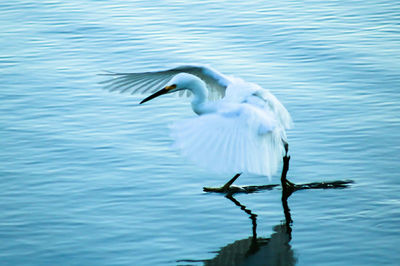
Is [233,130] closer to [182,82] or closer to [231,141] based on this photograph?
[231,141]

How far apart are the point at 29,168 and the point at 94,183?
742 mm

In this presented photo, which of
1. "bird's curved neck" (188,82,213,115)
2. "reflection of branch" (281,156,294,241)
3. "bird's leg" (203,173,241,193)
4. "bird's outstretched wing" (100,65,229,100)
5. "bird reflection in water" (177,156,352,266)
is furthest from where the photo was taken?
"bird's outstretched wing" (100,65,229,100)

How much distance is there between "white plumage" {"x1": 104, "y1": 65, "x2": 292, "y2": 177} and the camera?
5578 mm

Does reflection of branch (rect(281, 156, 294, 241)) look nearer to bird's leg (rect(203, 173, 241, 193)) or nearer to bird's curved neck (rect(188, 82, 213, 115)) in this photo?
bird's leg (rect(203, 173, 241, 193))

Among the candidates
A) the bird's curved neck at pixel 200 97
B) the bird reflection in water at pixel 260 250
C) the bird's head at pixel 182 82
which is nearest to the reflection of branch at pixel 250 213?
the bird reflection in water at pixel 260 250

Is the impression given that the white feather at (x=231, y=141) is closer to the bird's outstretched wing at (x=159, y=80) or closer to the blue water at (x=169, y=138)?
the blue water at (x=169, y=138)

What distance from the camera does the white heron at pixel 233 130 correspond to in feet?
18.3

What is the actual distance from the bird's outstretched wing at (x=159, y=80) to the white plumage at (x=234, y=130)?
15 centimetres

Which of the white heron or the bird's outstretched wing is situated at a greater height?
the bird's outstretched wing

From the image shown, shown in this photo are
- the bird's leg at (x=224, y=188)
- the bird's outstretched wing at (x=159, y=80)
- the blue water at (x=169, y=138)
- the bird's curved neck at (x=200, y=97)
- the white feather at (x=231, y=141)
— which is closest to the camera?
the white feather at (x=231, y=141)

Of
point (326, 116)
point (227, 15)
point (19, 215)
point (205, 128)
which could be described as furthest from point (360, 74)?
point (19, 215)

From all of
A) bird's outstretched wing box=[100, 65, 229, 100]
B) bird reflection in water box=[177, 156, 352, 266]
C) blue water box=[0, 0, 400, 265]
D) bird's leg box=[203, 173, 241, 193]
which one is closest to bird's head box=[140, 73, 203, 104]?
bird's outstretched wing box=[100, 65, 229, 100]

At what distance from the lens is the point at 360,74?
929 cm

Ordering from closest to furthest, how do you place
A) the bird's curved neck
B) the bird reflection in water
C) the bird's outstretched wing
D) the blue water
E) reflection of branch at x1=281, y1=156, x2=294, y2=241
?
the bird reflection in water, the blue water, reflection of branch at x1=281, y1=156, x2=294, y2=241, the bird's curved neck, the bird's outstretched wing
